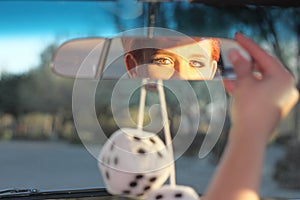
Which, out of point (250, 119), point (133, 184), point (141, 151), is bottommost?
point (133, 184)

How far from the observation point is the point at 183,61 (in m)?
1.79

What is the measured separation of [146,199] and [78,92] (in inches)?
27.5

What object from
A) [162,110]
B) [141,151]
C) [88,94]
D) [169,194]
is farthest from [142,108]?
[169,194]

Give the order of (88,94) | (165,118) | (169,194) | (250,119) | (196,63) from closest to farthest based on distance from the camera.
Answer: (250,119) < (169,194) < (196,63) < (88,94) < (165,118)

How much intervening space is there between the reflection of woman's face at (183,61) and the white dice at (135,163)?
0.23 m

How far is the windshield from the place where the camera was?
249 centimetres

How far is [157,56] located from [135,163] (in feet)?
1.10

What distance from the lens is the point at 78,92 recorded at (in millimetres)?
2301

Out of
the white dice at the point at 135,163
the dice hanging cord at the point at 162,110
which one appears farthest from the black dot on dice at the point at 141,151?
the dice hanging cord at the point at 162,110

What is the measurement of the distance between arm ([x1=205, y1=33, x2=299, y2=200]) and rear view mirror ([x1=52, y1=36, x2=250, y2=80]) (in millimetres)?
737

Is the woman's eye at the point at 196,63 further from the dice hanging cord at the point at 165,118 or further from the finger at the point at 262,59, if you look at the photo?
the finger at the point at 262,59

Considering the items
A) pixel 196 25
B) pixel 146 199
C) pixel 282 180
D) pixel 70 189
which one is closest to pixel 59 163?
pixel 70 189

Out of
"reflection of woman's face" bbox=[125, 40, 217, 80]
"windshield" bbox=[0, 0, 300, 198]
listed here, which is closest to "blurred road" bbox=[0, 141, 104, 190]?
"windshield" bbox=[0, 0, 300, 198]

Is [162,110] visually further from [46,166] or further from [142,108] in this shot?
[46,166]
